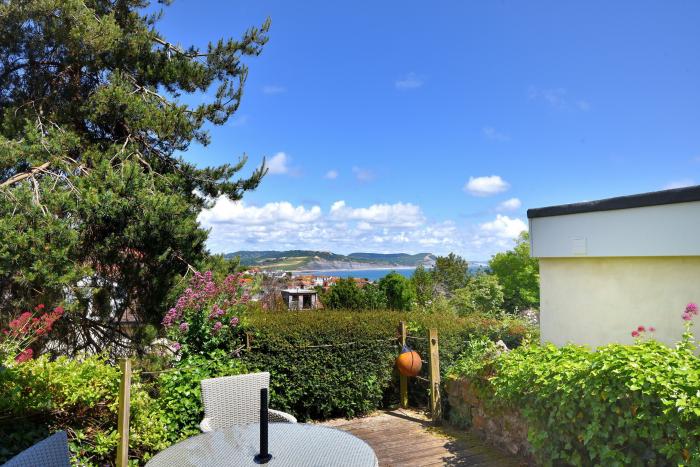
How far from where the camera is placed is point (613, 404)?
2455 millimetres

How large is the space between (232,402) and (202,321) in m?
1.39

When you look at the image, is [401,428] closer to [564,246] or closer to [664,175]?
[564,246]

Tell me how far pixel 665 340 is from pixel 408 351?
293 cm

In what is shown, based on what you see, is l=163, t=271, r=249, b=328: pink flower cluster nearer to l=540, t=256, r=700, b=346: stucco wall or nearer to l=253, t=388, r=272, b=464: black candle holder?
l=253, t=388, r=272, b=464: black candle holder

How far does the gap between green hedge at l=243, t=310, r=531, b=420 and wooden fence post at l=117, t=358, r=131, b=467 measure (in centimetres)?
157

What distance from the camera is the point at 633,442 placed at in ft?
7.88

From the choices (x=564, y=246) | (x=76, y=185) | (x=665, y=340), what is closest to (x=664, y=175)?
(x=564, y=246)

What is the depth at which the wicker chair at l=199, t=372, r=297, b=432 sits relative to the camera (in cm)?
322

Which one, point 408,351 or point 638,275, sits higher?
point 638,275

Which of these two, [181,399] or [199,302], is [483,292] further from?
[181,399]

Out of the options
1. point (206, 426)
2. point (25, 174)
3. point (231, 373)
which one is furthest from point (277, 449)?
point (25, 174)

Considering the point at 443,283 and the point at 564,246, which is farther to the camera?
the point at 443,283

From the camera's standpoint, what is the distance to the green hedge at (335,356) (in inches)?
194

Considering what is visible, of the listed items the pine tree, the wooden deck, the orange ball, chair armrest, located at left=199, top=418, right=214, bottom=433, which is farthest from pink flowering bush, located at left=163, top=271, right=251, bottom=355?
the orange ball
